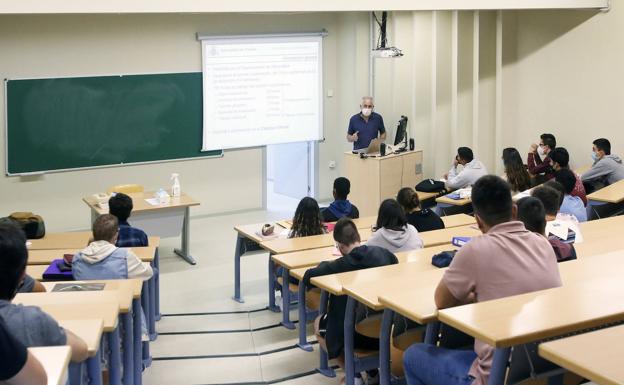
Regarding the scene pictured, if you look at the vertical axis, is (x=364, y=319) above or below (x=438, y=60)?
below

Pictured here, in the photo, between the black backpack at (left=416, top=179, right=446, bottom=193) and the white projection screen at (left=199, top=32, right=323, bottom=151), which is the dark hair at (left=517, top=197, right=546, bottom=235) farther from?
the white projection screen at (left=199, top=32, right=323, bottom=151)

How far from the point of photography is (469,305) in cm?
333

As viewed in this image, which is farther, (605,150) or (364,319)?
(605,150)

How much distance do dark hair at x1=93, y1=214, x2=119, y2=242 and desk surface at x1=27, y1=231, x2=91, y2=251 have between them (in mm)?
1511

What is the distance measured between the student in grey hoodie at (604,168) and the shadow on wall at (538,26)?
1.79 m

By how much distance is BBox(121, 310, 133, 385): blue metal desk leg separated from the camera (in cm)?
467

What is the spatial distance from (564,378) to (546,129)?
7.49 m

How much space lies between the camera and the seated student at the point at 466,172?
921 centimetres

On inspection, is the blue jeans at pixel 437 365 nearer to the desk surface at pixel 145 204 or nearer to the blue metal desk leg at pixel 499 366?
the blue metal desk leg at pixel 499 366

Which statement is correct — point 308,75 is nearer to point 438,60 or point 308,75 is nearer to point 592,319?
point 438,60

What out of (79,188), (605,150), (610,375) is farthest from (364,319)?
(79,188)

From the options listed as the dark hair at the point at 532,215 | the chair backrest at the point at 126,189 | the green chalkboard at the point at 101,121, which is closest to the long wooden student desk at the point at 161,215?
the chair backrest at the point at 126,189

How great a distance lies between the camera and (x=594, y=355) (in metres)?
2.72

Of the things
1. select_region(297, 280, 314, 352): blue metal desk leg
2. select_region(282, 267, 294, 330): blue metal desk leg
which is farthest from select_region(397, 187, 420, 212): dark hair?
select_region(297, 280, 314, 352): blue metal desk leg
